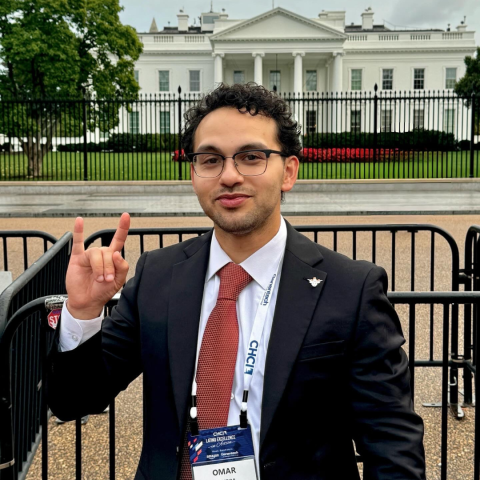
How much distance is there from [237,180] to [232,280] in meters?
0.32

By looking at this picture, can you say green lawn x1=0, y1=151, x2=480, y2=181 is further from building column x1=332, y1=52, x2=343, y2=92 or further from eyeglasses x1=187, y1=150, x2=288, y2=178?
building column x1=332, y1=52, x2=343, y2=92

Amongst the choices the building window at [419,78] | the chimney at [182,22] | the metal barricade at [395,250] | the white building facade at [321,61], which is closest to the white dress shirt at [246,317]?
the metal barricade at [395,250]

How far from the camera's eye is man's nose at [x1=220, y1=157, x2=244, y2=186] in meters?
A: 2.01

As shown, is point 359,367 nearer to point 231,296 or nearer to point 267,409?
point 267,409

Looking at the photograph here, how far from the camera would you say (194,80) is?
69.6m

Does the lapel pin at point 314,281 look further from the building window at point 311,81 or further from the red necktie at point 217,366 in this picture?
the building window at point 311,81

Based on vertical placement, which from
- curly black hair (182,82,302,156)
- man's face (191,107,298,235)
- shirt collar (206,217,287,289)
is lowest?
shirt collar (206,217,287,289)

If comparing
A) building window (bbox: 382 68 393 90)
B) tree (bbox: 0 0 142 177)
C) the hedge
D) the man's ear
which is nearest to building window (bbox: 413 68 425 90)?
building window (bbox: 382 68 393 90)

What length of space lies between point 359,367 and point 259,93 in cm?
94

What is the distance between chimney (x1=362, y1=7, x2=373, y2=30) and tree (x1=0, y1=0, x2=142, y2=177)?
62.1 m

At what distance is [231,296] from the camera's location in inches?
77.9

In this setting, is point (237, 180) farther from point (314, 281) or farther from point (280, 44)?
point (280, 44)

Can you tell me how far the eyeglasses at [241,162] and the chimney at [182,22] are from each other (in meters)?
85.6

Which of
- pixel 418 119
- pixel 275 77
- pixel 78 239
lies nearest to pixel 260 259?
pixel 78 239
